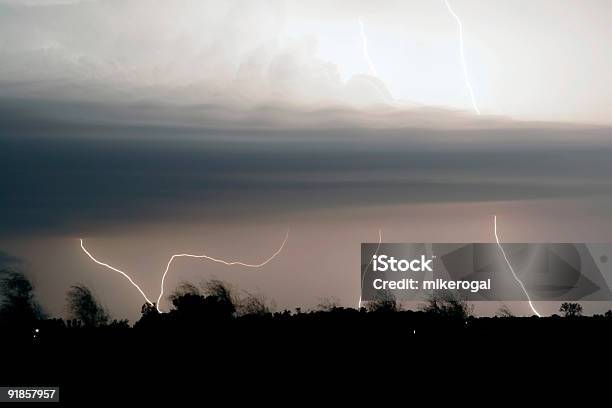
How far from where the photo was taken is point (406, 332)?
5084 cm

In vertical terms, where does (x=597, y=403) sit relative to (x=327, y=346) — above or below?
below

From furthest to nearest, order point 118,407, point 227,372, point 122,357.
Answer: point 122,357
point 227,372
point 118,407

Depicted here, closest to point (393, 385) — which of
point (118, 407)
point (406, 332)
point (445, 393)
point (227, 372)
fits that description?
point (445, 393)

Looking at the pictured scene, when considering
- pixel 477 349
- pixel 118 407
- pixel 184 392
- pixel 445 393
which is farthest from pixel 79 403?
pixel 477 349

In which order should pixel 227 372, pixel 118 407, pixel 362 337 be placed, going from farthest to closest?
pixel 362 337
pixel 227 372
pixel 118 407

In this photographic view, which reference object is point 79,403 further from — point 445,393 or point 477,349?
point 477,349

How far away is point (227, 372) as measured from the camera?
38.1 m

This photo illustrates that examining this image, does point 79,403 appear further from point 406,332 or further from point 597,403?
point 406,332

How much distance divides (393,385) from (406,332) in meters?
14.7

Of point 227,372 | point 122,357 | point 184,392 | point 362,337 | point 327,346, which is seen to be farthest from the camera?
point 362,337

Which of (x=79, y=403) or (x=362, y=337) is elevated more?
(x=362, y=337)

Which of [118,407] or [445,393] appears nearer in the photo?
[118,407]

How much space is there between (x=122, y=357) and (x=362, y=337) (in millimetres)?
10031

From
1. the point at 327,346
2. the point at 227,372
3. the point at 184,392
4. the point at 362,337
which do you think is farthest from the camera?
the point at 362,337
